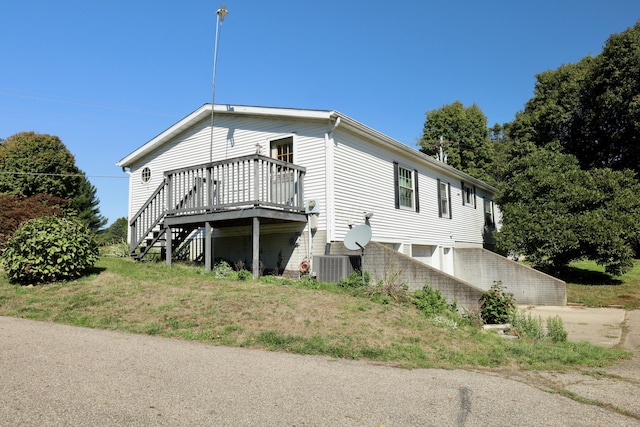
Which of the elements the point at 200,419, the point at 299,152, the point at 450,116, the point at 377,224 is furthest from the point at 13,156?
the point at 450,116

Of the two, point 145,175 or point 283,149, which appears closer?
point 283,149

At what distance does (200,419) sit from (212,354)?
7.15ft

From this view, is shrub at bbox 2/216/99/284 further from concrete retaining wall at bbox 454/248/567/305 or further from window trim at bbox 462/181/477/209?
window trim at bbox 462/181/477/209

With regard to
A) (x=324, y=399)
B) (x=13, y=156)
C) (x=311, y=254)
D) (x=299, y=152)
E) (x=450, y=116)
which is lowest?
(x=324, y=399)

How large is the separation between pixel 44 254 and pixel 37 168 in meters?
16.3

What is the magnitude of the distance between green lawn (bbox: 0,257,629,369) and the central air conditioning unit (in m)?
0.78

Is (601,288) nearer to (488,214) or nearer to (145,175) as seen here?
(488,214)

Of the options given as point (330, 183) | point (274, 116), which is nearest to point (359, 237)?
point (330, 183)

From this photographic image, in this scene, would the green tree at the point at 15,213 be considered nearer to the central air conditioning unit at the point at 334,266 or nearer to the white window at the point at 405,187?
the central air conditioning unit at the point at 334,266

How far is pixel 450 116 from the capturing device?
3847 cm

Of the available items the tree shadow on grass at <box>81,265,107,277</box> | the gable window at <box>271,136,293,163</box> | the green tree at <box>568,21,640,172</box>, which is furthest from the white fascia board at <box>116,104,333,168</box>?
the green tree at <box>568,21,640,172</box>

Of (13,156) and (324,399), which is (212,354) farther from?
(13,156)

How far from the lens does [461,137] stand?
38.1m

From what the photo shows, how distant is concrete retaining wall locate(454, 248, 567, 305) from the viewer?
525 inches
